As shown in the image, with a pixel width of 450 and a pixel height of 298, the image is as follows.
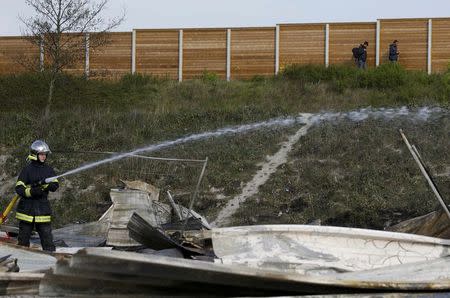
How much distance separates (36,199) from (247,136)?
11.5m

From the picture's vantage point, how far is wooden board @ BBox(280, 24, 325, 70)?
29.8m

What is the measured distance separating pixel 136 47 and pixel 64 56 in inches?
264

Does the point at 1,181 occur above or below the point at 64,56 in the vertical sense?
below

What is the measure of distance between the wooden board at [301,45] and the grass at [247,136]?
1.16m

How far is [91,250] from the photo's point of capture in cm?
668

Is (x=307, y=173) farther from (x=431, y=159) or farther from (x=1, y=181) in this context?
(x=1, y=181)

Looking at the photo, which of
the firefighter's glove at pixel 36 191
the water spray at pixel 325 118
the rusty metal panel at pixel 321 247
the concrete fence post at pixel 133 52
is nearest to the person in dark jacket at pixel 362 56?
the water spray at pixel 325 118

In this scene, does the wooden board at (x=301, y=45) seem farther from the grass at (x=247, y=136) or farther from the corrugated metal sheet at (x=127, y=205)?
the corrugated metal sheet at (x=127, y=205)

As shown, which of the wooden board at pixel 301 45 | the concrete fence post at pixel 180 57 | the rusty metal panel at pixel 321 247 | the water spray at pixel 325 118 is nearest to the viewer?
the rusty metal panel at pixel 321 247

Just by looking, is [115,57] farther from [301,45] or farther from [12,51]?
[301,45]

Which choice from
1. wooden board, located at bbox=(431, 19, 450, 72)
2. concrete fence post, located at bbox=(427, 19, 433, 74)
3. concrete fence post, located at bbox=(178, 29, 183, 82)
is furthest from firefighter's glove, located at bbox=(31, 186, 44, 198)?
concrete fence post, located at bbox=(427, 19, 433, 74)

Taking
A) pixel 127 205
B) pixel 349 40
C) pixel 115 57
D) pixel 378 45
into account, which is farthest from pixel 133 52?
pixel 127 205

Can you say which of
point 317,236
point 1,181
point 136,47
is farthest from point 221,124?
point 317,236

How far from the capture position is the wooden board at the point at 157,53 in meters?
30.8
